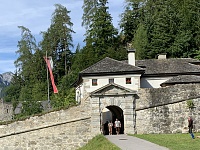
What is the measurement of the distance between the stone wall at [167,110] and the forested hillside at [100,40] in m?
15.6

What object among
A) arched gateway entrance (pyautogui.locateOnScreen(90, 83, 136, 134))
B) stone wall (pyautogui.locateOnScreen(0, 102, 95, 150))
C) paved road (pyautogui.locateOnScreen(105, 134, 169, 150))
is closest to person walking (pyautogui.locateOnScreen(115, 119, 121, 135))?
arched gateway entrance (pyautogui.locateOnScreen(90, 83, 136, 134))

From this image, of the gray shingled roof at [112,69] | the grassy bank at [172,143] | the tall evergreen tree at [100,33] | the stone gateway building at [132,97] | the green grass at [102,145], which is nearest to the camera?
the grassy bank at [172,143]

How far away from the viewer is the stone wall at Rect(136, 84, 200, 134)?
30.1 m

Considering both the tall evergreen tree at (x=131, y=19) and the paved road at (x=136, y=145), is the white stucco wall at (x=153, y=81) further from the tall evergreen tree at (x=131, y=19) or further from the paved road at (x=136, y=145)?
the tall evergreen tree at (x=131, y=19)

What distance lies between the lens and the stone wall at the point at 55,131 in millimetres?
31297

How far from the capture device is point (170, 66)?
38.3 m

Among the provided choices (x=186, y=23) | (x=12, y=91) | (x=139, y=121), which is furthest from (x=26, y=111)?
(x=12, y=91)

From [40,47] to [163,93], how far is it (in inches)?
1625

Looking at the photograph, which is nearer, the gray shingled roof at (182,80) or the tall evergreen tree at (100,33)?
the gray shingled roof at (182,80)

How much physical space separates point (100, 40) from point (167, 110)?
3176 centimetres

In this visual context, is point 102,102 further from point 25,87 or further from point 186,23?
point 25,87

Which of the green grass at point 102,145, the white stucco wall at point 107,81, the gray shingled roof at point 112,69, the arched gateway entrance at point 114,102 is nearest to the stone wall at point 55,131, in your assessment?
the arched gateway entrance at point 114,102

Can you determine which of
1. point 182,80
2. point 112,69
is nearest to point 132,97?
point 112,69

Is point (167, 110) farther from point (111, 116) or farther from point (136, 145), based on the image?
point (136, 145)
